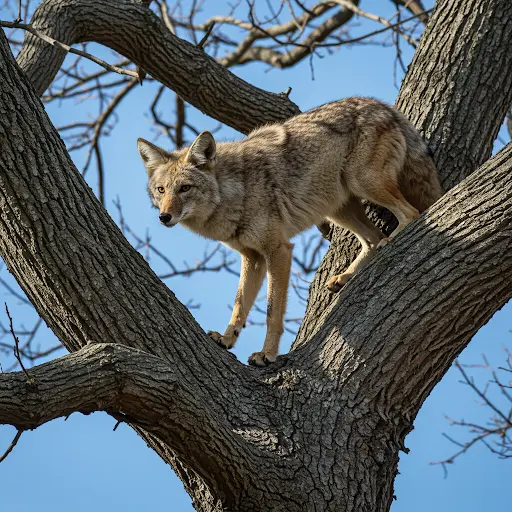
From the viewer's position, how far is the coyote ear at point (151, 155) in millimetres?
7451

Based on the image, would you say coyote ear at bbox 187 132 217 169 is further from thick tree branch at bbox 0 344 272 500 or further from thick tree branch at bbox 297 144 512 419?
thick tree branch at bbox 0 344 272 500

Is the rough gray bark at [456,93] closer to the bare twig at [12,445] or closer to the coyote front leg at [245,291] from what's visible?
the coyote front leg at [245,291]

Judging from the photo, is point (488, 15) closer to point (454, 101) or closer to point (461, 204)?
point (454, 101)

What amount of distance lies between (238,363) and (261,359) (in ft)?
1.89

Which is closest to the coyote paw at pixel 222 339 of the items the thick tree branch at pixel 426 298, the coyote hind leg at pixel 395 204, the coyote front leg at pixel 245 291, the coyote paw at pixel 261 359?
the coyote front leg at pixel 245 291

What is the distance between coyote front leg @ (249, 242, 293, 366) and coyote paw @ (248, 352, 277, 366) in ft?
0.62

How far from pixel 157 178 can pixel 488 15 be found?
3.11m

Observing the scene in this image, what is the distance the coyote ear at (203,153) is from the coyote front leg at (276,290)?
985 millimetres

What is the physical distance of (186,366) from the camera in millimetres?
5164

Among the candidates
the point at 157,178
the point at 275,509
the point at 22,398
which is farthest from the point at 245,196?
the point at 22,398

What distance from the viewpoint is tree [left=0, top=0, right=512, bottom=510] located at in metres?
4.66

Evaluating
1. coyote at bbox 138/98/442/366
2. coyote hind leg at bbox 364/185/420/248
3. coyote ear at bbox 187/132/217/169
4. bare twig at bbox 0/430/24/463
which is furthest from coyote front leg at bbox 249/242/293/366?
bare twig at bbox 0/430/24/463

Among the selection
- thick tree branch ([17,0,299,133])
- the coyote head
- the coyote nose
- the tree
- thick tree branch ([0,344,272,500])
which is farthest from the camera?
thick tree branch ([17,0,299,133])

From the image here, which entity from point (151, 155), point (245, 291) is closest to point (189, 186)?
point (151, 155)
